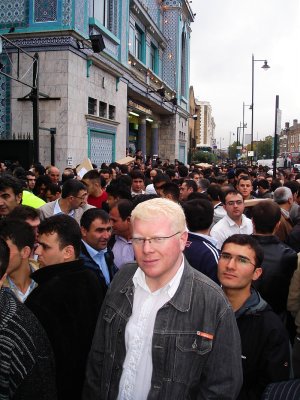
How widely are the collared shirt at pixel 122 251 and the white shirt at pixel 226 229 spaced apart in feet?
4.18

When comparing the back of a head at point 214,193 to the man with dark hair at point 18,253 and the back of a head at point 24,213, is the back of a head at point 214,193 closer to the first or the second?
the back of a head at point 24,213

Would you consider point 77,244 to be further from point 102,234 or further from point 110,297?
point 102,234

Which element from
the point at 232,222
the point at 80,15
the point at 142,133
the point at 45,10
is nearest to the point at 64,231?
the point at 232,222

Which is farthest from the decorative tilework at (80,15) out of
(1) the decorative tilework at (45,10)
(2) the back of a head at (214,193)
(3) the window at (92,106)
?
(2) the back of a head at (214,193)

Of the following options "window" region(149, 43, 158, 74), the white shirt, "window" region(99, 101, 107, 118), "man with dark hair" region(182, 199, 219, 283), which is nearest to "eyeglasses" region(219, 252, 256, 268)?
"man with dark hair" region(182, 199, 219, 283)

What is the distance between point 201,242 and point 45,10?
12.3m

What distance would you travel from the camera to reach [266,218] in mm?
3920

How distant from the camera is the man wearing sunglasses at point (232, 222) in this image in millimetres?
5328

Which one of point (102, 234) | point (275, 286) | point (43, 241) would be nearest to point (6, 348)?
point (43, 241)

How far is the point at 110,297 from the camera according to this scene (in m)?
2.36

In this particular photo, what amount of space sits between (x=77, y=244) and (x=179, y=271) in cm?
97

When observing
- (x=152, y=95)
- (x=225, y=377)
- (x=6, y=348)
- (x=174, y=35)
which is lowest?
(x=225, y=377)

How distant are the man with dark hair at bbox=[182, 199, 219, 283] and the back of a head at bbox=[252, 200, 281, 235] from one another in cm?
44

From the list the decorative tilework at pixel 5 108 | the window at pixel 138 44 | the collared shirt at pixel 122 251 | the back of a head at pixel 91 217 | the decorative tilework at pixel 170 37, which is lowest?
the collared shirt at pixel 122 251
